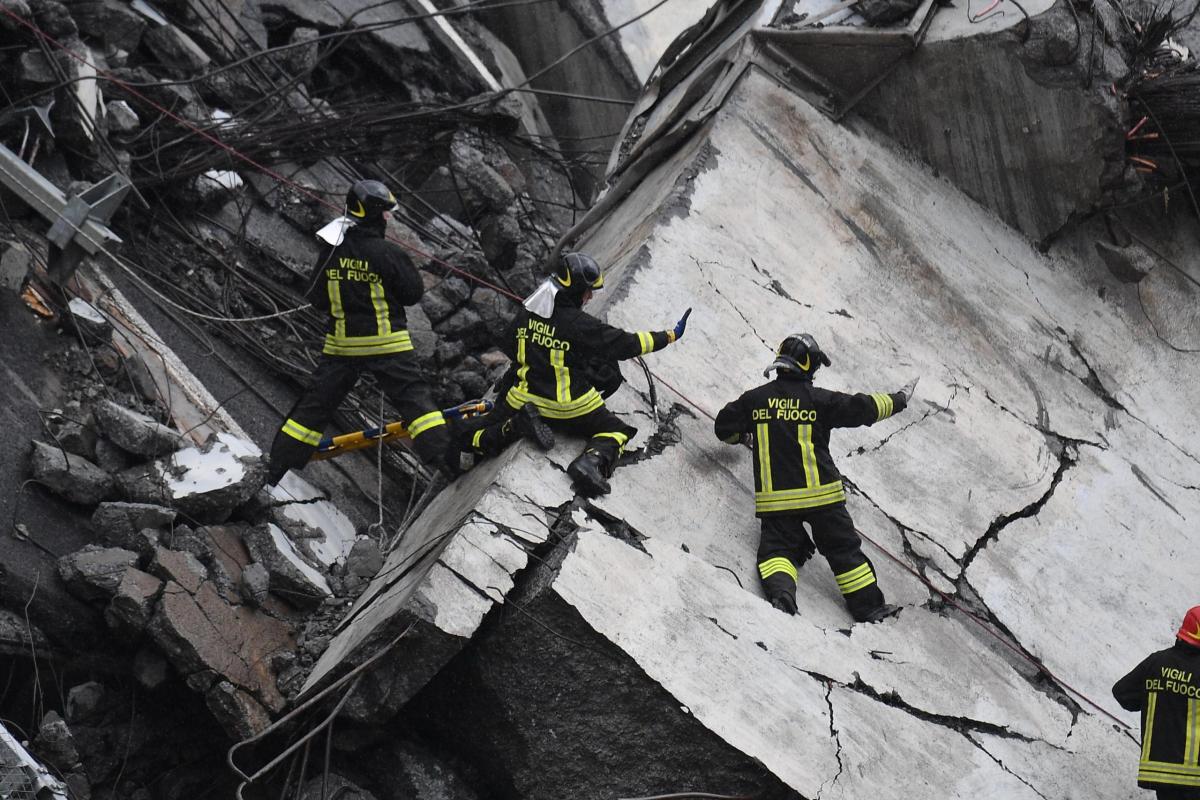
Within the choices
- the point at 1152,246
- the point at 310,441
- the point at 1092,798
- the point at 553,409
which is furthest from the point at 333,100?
the point at 1092,798

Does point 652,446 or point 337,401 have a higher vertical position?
point 337,401

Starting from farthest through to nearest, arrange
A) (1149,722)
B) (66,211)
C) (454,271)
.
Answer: (454,271) → (66,211) → (1149,722)

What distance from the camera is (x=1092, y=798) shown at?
569 cm

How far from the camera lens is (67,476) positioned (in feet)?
20.5

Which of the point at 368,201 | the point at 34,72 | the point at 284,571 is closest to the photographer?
the point at 284,571

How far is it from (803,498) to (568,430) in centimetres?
106

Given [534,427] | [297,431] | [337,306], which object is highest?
[337,306]

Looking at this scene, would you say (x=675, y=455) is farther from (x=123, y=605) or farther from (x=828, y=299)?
(x=123, y=605)

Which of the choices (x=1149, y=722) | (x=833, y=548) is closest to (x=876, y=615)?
(x=833, y=548)

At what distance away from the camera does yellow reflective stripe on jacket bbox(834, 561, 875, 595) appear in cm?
578

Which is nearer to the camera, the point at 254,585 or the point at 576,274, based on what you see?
the point at 576,274

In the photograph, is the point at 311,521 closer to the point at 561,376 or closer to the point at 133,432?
the point at 133,432

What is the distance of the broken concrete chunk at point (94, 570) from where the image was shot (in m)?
5.87

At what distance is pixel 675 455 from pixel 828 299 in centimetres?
158
